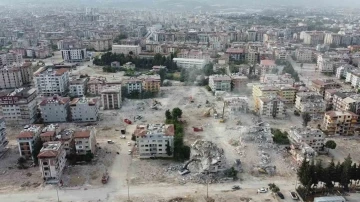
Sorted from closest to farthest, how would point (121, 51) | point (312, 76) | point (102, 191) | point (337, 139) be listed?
point (102, 191) < point (337, 139) < point (312, 76) < point (121, 51)

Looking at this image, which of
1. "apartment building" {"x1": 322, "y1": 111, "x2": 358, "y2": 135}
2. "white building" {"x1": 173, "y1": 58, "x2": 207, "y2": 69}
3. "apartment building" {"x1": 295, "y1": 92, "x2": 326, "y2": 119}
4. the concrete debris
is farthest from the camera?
"white building" {"x1": 173, "y1": 58, "x2": 207, "y2": 69}

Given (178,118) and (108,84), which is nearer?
(178,118)

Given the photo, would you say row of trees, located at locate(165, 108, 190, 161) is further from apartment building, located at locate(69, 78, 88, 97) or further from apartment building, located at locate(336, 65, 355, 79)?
apartment building, located at locate(336, 65, 355, 79)

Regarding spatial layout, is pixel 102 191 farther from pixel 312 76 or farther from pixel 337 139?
pixel 312 76

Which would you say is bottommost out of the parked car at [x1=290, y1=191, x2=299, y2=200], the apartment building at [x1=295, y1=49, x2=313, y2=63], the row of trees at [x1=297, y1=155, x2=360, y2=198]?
the parked car at [x1=290, y1=191, x2=299, y2=200]

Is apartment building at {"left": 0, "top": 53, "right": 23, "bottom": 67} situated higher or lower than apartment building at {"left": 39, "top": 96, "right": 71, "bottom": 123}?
higher

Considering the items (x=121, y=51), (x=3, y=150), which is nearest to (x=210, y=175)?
(x=3, y=150)

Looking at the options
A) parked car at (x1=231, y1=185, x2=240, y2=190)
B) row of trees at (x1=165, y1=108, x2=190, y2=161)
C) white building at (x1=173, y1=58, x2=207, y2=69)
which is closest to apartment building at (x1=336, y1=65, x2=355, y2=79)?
white building at (x1=173, y1=58, x2=207, y2=69)

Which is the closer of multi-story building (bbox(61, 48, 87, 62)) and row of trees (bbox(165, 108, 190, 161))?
row of trees (bbox(165, 108, 190, 161))
